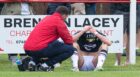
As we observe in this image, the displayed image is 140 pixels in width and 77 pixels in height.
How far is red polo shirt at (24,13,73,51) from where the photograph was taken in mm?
12641

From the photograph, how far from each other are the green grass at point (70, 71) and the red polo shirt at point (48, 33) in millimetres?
596

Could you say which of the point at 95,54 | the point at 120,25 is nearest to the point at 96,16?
the point at 120,25

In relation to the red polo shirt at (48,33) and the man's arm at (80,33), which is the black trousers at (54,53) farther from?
the man's arm at (80,33)

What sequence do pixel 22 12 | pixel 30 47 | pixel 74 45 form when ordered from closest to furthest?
pixel 30 47 → pixel 74 45 → pixel 22 12

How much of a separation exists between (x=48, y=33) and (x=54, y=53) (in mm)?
397

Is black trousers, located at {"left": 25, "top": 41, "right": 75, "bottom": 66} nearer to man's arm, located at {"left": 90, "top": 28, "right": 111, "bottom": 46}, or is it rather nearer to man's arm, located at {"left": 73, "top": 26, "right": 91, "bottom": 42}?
man's arm, located at {"left": 73, "top": 26, "right": 91, "bottom": 42}

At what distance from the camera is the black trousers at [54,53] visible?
1267cm

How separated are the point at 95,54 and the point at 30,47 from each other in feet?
5.26

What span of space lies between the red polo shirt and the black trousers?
0.08 metres

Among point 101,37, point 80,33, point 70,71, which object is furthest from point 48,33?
point 101,37

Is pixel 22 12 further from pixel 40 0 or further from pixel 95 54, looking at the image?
pixel 95 54

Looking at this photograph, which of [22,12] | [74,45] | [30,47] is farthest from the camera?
[22,12]

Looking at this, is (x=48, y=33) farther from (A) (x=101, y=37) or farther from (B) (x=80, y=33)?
(A) (x=101, y=37)

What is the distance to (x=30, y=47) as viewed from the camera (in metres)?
12.7
